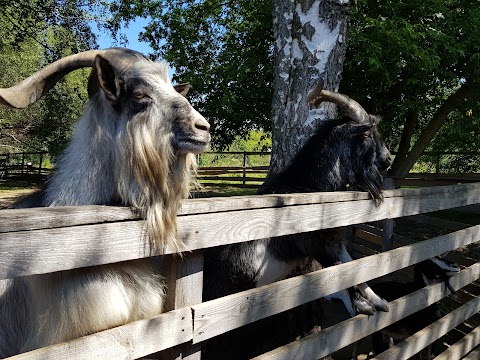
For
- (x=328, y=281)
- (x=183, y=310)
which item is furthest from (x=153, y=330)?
(x=328, y=281)

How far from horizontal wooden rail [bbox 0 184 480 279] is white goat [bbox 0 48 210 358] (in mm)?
116

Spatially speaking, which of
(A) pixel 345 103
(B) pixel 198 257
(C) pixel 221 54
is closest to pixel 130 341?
(B) pixel 198 257

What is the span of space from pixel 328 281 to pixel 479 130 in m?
9.00

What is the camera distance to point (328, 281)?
2373 mm

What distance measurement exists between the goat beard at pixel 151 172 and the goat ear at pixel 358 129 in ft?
5.86

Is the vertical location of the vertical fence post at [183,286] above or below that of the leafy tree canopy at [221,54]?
below

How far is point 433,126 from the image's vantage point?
1037cm

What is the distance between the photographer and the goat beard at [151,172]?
1894 mm

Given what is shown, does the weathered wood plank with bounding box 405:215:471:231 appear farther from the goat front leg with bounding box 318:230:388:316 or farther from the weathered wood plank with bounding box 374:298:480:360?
the goat front leg with bounding box 318:230:388:316

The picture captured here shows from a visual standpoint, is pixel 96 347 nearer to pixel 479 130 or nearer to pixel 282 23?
pixel 282 23

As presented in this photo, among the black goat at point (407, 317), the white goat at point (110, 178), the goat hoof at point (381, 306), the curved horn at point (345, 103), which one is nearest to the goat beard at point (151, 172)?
the white goat at point (110, 178)

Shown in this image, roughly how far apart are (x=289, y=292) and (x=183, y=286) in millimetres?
635

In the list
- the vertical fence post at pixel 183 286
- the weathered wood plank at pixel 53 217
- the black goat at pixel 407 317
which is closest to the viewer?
the weathered wood plank at pixel 53 217

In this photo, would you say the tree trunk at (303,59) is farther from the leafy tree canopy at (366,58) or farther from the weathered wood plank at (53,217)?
the weathered wood plank at (53,217)
